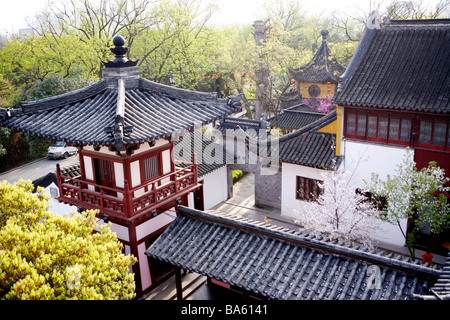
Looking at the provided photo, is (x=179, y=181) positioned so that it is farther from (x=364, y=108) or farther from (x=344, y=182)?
(x=364, y=108)

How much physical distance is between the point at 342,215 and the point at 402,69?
699cm

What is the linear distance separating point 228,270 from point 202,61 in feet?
116

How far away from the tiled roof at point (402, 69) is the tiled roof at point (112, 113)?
6.66 metres

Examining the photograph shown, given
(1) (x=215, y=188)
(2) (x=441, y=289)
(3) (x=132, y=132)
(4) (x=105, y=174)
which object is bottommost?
(1) (x=215, y=188)

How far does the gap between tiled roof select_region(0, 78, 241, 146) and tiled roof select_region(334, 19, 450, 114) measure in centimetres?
666

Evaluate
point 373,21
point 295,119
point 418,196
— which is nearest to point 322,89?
point 295,119

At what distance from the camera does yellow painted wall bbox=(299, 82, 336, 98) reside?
103 feet

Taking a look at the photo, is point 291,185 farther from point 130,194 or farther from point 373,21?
point 130,194

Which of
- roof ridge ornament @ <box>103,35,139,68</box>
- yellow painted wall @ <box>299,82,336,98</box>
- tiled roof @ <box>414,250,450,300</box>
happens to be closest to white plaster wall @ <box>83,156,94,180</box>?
roof ridge ornament @ <box>103,35,139,68</box>

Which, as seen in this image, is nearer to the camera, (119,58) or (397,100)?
(119,58)

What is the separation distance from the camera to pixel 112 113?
1224 cm

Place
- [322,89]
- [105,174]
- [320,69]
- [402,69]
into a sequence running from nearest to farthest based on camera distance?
[105,174], [402,69], [320,69], [322,89]

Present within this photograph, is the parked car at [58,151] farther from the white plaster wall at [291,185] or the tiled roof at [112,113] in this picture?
the tiled roof at [112,113]
